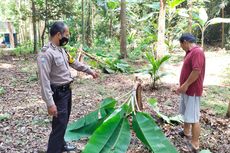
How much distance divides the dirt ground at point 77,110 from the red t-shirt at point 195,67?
88 cm

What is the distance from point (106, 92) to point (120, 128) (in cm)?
463

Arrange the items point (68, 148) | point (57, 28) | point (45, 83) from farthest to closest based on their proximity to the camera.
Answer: point (68, 148) → point (57, 28) → point (45, 83)

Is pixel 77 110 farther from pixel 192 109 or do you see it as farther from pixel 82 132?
pixel 192 109

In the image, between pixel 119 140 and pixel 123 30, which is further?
pixel 123 30

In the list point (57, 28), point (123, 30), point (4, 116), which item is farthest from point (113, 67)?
point (57, 28)

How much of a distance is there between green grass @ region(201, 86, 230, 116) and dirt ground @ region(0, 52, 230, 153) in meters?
0.22

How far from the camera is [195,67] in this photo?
4.34 metres

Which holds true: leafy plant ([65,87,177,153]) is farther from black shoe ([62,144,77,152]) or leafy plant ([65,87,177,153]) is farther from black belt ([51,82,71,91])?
black shoe ([62,144,77,152])

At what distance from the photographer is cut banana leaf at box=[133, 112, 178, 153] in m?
3.06

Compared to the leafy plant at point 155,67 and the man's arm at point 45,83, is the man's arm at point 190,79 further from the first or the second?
the leafy plant at point 155,67

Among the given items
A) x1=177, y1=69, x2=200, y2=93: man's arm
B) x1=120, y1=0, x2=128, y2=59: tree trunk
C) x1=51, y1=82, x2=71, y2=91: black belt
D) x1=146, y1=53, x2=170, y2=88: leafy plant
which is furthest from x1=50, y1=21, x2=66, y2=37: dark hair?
x1=120, y1=0, x2=128, y2=59: tree trunk

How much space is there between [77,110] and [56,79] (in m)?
2.54

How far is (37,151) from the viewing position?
447 cm

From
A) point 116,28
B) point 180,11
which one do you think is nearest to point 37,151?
point 180,11
